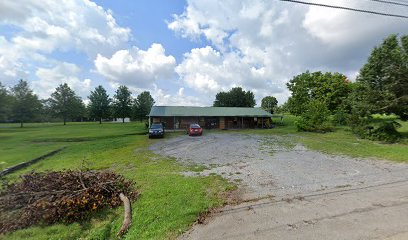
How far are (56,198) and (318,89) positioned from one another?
137 ft

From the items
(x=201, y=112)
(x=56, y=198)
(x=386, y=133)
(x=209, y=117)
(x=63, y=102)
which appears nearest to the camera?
(x=56, y=198)

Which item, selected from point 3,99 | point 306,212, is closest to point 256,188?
point 306,212

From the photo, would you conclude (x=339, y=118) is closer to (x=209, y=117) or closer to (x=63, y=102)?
(x=209, y=117)

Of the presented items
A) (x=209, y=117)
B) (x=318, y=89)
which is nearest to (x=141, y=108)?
(x=209, y=117)

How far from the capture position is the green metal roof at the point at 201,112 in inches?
1357

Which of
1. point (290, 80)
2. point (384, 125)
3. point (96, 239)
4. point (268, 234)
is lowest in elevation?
point (96, 239)

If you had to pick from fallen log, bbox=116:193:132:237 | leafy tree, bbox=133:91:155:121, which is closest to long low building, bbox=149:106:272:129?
leafy tree, bbox=133:91:155:121

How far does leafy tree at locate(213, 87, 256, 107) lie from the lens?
216 ft

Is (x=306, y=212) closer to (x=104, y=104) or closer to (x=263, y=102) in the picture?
(x=104, y=104)

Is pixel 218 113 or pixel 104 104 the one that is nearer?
pixel 218 113

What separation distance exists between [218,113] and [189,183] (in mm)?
30347

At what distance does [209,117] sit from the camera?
36125 millimetres

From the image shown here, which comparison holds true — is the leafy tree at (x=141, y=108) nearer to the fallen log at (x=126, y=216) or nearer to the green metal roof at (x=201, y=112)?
the green metal roof at (x=201, y=112)

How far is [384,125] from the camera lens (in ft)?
60.5
